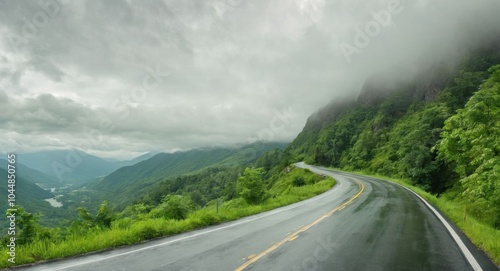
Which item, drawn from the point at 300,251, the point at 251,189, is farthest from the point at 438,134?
the point at 300,251

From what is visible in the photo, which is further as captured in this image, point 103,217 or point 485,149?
point 485,149

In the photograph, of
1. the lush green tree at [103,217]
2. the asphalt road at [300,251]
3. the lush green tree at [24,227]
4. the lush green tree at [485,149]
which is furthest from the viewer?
the lush green tree at [485,149]

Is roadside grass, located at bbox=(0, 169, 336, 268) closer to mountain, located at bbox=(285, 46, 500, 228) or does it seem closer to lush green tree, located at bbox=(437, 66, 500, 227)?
lush green tree, located at bbox=(437, 66, 500, 227)

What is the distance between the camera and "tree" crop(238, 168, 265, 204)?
18219 millimetres

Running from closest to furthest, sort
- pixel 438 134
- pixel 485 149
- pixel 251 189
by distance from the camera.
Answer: pixel 485 149
pixel 251 189
pixel 438 134

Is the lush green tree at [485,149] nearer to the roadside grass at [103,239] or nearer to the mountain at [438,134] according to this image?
the mountain at [438,134]

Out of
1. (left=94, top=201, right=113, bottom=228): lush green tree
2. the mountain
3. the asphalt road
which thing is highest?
the mountain

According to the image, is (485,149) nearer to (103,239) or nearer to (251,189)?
(251,189)

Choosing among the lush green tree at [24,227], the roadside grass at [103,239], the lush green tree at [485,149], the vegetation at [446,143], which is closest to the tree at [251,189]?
the roadside grass at [103,239]

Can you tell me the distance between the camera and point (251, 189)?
59.9 feet

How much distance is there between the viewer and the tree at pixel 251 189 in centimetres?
1822

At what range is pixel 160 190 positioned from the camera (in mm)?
150625

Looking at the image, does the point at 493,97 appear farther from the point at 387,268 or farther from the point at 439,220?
the point at 387,268

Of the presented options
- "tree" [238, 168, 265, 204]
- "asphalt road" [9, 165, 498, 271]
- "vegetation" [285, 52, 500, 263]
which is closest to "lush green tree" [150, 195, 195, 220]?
"asphalt road" [9, 165, 498, 271]
